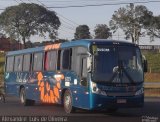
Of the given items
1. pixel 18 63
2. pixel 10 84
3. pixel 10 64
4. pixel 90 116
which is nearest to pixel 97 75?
pixel 90 116

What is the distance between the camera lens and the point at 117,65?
738 inches

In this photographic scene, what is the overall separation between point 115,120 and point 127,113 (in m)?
2.87

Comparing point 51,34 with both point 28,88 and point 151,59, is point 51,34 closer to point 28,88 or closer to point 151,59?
point 151,59

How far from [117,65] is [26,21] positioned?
7467cm

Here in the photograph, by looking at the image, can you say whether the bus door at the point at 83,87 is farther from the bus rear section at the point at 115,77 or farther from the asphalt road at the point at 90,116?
the asphalt road at the point at 90,116

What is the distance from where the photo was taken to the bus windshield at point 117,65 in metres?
18.5

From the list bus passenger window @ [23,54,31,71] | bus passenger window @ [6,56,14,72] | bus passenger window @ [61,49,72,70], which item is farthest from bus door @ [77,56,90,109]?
bus passenger window @ [6,56,14,72]

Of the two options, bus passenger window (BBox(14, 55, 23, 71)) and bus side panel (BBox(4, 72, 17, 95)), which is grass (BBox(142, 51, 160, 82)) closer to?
bus side panel (BBox(4, 72, 17, 95))

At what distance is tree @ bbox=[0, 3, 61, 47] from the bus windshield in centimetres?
7059

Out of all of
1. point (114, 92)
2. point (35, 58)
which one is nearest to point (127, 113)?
point (114, 92)

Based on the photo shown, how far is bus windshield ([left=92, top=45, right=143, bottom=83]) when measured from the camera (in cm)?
1852

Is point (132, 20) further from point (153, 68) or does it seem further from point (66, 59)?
point (66, 59)

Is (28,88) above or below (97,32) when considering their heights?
below

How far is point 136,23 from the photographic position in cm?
9562
